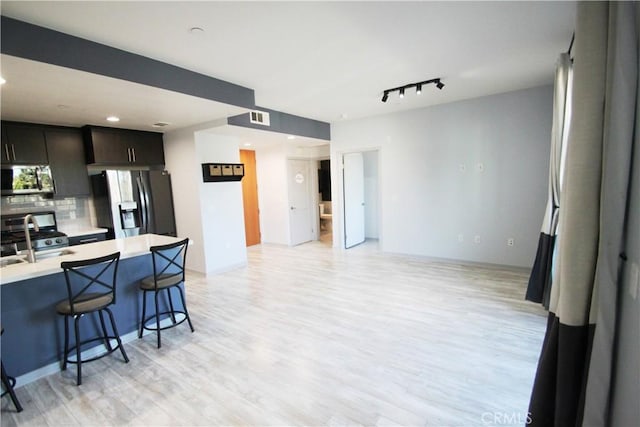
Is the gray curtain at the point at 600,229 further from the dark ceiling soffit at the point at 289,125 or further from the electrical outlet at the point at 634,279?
the dark ceiling soffit at the point at 289,125

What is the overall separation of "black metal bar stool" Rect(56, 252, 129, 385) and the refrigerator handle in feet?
6.84

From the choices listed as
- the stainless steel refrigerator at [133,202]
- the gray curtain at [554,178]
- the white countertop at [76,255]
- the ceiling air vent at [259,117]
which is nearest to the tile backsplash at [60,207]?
the stainless steel refrigerator at [133,202]

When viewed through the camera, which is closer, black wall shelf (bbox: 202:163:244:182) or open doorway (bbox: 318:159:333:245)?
black wall shelf (bbox: 202:163:244:182)

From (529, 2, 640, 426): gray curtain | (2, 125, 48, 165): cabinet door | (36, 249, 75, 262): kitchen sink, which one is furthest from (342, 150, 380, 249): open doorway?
(529, 2, 640, 426): gray curtain

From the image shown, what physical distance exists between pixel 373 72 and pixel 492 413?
3.34m

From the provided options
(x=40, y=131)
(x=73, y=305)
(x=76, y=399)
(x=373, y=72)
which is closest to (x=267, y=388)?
(x=76, y=399)

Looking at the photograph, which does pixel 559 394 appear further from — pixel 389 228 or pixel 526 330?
pixel 389 228

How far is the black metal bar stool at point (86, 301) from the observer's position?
229 centimetres

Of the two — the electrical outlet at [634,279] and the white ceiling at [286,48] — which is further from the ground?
the white ceiling at [286,48]

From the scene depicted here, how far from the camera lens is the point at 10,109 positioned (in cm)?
325

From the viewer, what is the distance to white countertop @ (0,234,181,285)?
7.25 ft

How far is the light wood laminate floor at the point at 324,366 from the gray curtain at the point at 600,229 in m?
1.01

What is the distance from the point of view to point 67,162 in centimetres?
425

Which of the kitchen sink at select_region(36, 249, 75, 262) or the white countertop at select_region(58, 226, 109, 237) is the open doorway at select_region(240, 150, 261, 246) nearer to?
the white countertop at select_region(58, 226, 109, 237)
